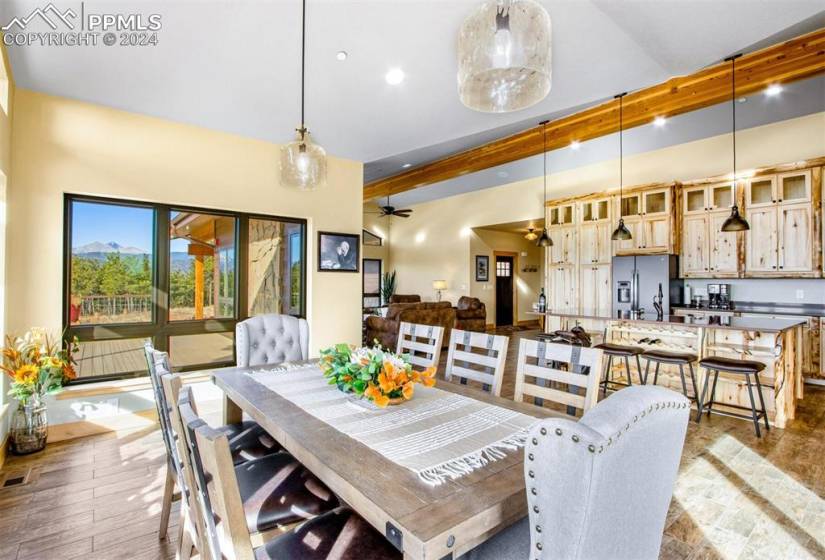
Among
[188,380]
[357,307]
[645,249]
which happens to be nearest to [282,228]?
[357,307]

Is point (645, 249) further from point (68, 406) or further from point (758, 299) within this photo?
point (68, 406)

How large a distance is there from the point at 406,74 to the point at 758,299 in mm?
5794

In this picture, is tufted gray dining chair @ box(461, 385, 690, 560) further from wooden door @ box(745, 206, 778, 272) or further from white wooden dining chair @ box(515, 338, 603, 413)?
wooden door @ box(745, 206, 778, 272)

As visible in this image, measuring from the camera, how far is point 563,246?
750 centimetres

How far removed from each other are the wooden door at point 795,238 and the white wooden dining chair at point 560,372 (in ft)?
16.6

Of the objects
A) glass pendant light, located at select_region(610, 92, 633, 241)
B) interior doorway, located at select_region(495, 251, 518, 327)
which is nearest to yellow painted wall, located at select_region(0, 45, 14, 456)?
glass pendant light, located at select_region(610, 92, 633, 241)

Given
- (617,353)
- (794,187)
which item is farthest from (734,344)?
(794,187)

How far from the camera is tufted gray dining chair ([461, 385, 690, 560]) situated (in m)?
0.77

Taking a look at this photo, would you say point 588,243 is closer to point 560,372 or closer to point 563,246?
point 563,246

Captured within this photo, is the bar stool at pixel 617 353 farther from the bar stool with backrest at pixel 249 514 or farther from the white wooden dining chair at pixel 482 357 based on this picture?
the bar stool with backrest at pixel 249 514

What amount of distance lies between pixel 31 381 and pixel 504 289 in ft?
32.7

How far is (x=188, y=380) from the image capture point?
3.97 m

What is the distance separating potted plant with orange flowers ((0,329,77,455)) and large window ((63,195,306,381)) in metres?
0.42

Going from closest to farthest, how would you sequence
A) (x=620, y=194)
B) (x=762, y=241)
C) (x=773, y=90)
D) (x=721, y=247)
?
1. (x=773, y=90)
2. (x=762, y=241)
3. (x=721, y=247)
4. (x=620, y=194)
